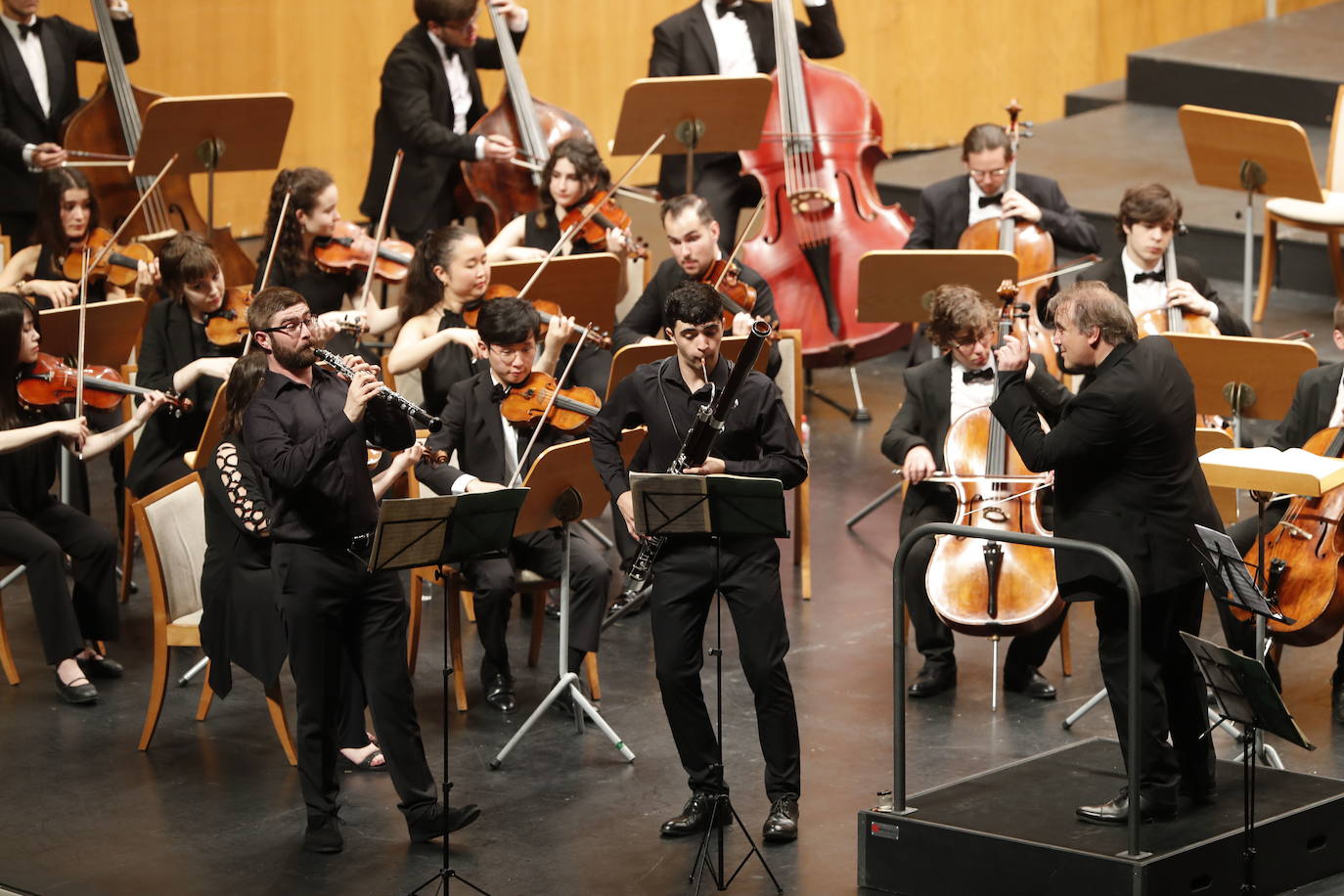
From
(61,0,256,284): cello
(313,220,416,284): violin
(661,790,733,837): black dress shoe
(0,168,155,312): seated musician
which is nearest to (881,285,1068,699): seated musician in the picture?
(661,790,733,837): black dress shoe

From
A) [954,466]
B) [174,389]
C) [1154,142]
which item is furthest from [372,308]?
[1154,142]

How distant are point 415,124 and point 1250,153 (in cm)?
301

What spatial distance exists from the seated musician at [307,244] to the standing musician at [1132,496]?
269 cm

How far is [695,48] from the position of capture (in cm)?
788

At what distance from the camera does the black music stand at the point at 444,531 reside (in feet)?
14.3

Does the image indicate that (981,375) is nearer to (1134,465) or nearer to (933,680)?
(933,680)

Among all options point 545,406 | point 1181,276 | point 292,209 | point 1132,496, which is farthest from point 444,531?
→ point 1181,276

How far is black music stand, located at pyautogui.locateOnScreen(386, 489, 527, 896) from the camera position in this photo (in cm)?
435

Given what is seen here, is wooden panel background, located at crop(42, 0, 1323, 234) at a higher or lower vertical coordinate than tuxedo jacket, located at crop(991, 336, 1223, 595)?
higher

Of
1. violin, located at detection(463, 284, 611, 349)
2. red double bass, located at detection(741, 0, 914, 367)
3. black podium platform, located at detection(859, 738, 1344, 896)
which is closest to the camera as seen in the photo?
black podium platform, located at detection(859, 738, 1344, 896)

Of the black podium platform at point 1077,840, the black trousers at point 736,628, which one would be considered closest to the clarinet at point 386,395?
the black trousers at point 736,628

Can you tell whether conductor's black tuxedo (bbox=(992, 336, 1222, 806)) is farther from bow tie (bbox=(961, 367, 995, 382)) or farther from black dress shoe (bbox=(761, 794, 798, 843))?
bow tie (bbox=(961, 367, 995, 382))

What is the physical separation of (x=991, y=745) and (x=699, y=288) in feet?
4.85

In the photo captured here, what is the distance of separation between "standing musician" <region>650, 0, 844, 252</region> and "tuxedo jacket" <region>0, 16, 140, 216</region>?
6.77 ft
